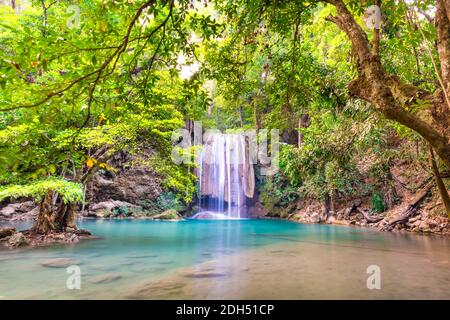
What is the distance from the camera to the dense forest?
98.1 inches

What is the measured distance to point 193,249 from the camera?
9289 millimetres

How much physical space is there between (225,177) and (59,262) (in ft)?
68.8

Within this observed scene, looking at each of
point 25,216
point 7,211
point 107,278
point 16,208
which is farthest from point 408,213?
Result: point 7,211

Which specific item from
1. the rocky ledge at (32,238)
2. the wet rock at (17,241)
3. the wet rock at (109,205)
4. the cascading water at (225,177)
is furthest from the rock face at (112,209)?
the wet rock at (17,241)

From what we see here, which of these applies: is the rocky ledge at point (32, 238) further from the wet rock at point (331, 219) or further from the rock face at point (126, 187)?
the wet rock at point (331, 219)

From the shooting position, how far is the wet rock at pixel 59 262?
657cm

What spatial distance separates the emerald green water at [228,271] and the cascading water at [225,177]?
17330mm

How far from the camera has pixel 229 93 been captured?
536cm

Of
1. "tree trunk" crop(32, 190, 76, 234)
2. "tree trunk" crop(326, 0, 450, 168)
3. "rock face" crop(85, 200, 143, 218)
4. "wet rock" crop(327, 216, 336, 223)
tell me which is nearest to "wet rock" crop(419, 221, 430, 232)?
"wet rock" crop(327, 216, 336, 223)

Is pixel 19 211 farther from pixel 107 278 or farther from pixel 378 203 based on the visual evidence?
pixel 378 203

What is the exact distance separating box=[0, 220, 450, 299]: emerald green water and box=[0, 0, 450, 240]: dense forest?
1752 mm

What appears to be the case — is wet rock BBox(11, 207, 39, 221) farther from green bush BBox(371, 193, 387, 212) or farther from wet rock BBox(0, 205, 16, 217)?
green bush BBox(371, 193, 387, 212)
